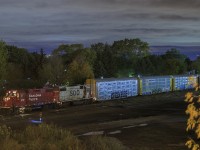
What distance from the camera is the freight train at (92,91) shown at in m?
44.3

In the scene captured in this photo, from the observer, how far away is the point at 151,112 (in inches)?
1802

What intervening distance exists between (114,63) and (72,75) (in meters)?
31.4

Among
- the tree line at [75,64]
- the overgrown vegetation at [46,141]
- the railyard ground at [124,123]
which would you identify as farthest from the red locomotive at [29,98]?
the overgrown vegetation at [46,141]

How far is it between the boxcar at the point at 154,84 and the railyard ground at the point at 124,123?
1390cm

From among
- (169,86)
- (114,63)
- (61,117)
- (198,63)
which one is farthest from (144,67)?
(61,117)

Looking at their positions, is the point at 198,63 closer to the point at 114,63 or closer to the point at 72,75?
the point at 114,63

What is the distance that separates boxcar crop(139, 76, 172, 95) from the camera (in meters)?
68.6

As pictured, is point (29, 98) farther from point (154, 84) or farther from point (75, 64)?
point (75, 64)

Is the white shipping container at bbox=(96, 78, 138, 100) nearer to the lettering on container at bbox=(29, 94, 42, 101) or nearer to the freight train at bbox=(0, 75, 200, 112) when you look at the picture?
the freight train at bbox=(0, 75, 200, 112)

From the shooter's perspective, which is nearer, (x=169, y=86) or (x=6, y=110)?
(x=6, y=110)

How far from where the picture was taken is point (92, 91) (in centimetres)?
5653

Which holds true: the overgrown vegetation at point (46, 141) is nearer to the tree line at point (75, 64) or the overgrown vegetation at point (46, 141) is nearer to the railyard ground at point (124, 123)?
the railyard ground at point (124, 123)

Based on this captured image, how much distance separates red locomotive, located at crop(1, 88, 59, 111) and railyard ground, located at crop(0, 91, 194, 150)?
1.39m

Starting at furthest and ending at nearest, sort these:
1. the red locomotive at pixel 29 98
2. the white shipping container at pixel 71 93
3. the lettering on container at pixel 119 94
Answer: the lettering on container at pixel 119 94 → the white shipping container at pixel 71 93 → the red locomotive at pixel 29 98
